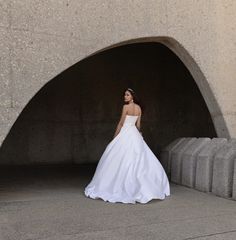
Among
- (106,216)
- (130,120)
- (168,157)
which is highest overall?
(130,120)

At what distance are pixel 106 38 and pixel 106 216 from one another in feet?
8.66

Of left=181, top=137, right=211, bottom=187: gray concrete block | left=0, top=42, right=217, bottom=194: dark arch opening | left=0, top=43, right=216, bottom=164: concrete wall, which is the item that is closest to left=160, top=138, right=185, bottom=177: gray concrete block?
left=181, top=137, right=211, bottom=187: gray concrete block

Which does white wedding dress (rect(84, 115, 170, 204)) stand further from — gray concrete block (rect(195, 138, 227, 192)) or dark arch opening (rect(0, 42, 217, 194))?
dark arch opening (rect(0, 42, 217, 194))

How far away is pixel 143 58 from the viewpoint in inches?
521

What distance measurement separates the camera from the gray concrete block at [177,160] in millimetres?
7898

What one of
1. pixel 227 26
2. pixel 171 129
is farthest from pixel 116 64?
pixel 227 26

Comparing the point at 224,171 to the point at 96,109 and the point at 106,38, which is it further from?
the point at 96,109

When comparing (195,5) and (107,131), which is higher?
(195,5)

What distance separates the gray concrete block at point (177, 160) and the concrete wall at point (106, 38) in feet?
2.22

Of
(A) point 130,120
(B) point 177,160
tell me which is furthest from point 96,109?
(A) point 130,120

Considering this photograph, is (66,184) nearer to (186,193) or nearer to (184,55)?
(186,193)

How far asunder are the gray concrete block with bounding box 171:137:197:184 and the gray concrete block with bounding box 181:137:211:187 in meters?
0.15

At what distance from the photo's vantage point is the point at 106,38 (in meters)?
6.39

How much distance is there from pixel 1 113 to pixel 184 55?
349 cm
